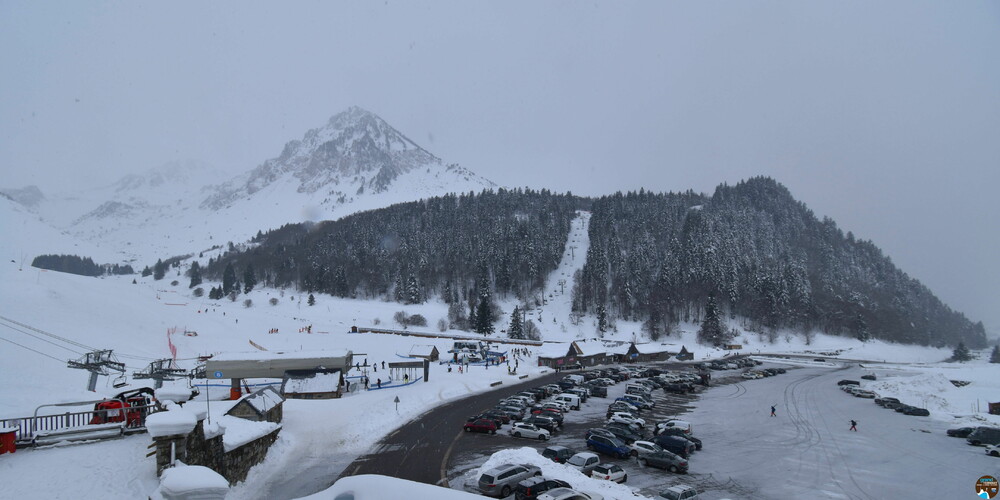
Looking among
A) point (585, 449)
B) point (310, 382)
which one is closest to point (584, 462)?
point (585, 449)

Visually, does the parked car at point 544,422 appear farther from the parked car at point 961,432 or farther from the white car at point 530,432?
the parked car at point 961,432

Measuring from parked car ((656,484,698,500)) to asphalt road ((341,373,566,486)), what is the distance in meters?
8.10

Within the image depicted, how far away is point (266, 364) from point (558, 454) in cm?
2680

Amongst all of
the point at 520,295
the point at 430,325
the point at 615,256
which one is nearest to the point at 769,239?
the point at 615,256

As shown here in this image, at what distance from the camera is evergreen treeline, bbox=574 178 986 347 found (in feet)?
369

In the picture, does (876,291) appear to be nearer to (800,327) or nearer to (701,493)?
(800,327)

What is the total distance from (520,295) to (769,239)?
105616 mm

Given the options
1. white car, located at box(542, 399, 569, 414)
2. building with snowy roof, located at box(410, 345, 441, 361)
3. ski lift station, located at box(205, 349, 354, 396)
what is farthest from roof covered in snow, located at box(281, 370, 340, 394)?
building with snowy roof, located at box(410, 345, 441, 361)

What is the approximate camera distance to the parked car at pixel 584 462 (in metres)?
19.7

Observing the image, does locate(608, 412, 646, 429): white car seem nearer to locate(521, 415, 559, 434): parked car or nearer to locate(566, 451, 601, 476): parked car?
locate(521, 415, 559, 434): parked car

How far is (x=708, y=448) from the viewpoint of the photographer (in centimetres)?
2516

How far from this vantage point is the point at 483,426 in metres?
27.2

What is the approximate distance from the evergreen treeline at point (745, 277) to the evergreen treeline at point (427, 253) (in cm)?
1769

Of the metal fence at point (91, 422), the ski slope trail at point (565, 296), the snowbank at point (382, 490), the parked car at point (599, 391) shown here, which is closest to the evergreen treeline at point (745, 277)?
the ski slope trail at point (565, 296)
